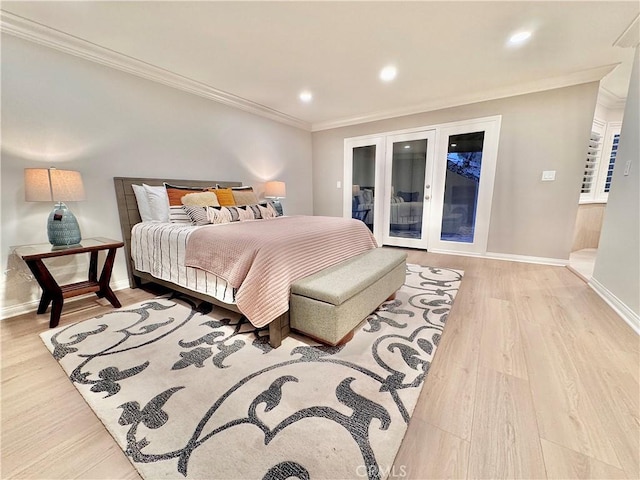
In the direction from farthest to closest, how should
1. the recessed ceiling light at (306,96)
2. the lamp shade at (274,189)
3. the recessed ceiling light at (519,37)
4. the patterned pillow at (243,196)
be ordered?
1. the lamp shade at (274,189)
2. the recessed ceiling light at (306,96)
3. the patterned pillow at (243,196)
4. the recessed ceiling light at (519,37)

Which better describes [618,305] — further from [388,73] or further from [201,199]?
[201,199]

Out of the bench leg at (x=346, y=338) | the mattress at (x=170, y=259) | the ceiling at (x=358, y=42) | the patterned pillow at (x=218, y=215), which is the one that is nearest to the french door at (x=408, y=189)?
the ceiling at (x=358, y=42)

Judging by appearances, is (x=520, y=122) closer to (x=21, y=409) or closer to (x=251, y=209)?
(x=251, y=209)

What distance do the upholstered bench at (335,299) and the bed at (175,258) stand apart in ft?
0.36

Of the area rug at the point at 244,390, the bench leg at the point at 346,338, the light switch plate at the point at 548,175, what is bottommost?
the area rug at the point at 244,390

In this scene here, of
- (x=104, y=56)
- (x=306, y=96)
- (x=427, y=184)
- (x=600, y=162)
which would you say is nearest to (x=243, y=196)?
(x=306, y=96)

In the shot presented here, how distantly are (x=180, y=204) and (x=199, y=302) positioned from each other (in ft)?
3.57

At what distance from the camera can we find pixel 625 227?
2.14m

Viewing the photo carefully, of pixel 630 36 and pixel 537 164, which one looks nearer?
pixel 630 36

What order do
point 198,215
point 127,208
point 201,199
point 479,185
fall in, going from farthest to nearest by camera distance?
point 479,185 → point 201,199 → point 127,208 → point 198,215

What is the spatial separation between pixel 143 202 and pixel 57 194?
0.77 meters

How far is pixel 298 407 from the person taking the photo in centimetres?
118

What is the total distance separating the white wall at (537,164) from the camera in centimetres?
309

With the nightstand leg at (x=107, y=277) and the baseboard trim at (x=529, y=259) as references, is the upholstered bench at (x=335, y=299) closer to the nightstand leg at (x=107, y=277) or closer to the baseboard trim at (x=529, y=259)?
the nightstand leg at (x=107, y=277)
